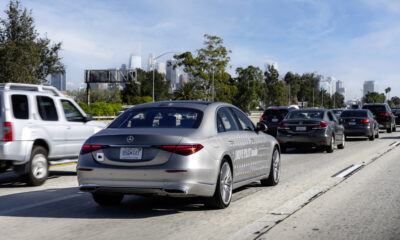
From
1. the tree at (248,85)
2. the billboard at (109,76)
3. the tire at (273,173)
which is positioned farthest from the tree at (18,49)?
the tree at (248,85)

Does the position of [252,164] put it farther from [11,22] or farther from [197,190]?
[11,22]

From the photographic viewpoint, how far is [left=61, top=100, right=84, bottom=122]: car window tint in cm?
1191

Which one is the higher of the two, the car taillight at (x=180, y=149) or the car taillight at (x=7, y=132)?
the car taillight at (x=7, y=132)

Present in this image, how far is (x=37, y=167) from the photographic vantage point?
10.5m

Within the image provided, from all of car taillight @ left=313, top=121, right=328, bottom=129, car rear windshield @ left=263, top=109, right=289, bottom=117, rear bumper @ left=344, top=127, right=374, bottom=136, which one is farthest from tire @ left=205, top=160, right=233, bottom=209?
rear bumper @ left=344, top=127, right=374, bottom=136

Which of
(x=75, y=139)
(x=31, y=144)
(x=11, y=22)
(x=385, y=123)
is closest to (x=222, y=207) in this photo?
(x=31, y=144)

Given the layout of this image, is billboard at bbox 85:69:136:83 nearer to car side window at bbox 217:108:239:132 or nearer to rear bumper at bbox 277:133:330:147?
rear bumper at bbox 277:133:330:147

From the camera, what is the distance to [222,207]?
7.70 meters

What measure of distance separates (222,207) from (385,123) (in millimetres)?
30780

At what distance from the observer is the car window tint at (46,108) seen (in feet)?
36.2

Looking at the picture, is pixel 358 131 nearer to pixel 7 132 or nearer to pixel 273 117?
pixel 273 117

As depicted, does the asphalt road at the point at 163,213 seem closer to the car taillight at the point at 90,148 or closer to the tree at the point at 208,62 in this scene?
the car taillight at the point at 90,148

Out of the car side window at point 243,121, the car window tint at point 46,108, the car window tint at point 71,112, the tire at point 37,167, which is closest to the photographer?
the car side window at point 243,121

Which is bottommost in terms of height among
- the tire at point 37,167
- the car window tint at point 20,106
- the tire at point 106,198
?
the tire at point 106,198
